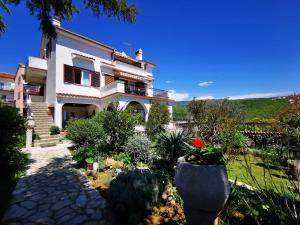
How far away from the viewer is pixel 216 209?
113 inches

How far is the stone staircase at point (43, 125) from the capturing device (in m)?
14.4

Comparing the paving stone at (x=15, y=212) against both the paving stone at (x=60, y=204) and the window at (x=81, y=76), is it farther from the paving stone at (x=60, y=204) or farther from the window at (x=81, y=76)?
the window at (x=81, y=76)

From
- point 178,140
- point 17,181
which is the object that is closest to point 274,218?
point 178,140

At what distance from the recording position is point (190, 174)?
2.99 metres

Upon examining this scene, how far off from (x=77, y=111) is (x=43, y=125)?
6479 mm

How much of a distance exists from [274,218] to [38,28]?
8604 mm

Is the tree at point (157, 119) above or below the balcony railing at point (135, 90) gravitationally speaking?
below

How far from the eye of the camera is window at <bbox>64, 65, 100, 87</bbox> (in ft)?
61.5

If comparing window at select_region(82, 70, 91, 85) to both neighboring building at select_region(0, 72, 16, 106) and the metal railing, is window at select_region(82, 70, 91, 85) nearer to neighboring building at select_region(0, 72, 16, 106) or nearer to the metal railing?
the metal railing

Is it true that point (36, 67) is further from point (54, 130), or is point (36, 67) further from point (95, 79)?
point (54, 130)

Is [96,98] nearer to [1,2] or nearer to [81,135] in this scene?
[81,135]

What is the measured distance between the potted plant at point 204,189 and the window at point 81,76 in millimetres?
18602

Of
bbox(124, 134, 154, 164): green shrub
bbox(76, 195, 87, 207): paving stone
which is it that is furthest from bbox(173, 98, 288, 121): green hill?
bbox(76, 195, 87, 207): paving stone

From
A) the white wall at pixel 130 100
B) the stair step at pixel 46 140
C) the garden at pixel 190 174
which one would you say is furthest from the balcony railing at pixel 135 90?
the stair step at pixel 46 140
